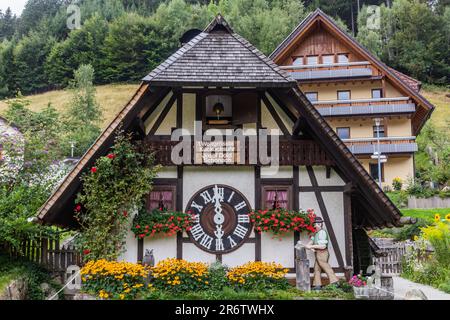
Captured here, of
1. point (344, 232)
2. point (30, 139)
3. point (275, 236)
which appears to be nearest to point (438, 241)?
point (344, 232)

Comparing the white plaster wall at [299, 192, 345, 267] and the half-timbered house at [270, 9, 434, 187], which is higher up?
the half-timbered house at [270, 9, 434, 187]

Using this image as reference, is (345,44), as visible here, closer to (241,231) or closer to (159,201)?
(241,231)

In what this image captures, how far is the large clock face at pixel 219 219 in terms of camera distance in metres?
10.9

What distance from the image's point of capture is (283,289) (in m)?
10.1

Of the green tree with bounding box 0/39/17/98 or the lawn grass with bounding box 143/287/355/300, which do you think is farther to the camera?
the green tree with bounding box 0/39/17/98

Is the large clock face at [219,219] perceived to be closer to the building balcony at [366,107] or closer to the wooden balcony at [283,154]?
the wooden balcony at [283,154]

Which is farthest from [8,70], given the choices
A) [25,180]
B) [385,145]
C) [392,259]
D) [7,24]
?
[392,259]

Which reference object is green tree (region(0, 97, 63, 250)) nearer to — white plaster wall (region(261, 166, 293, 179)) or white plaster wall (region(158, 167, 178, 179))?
white plaster wall (region(158, 167, 178, 179))

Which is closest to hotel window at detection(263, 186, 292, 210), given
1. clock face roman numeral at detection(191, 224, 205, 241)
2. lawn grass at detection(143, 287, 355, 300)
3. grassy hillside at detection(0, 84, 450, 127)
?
clock face roman numeral at detection(191, 224, 205, 241)

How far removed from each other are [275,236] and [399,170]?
25917mm

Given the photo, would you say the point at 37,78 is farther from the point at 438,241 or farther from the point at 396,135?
the point at 438,241

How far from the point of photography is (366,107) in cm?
3256

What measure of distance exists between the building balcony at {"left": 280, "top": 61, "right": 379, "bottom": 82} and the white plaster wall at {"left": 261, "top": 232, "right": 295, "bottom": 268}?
22.2m

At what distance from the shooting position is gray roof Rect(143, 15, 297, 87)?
10.4 m
